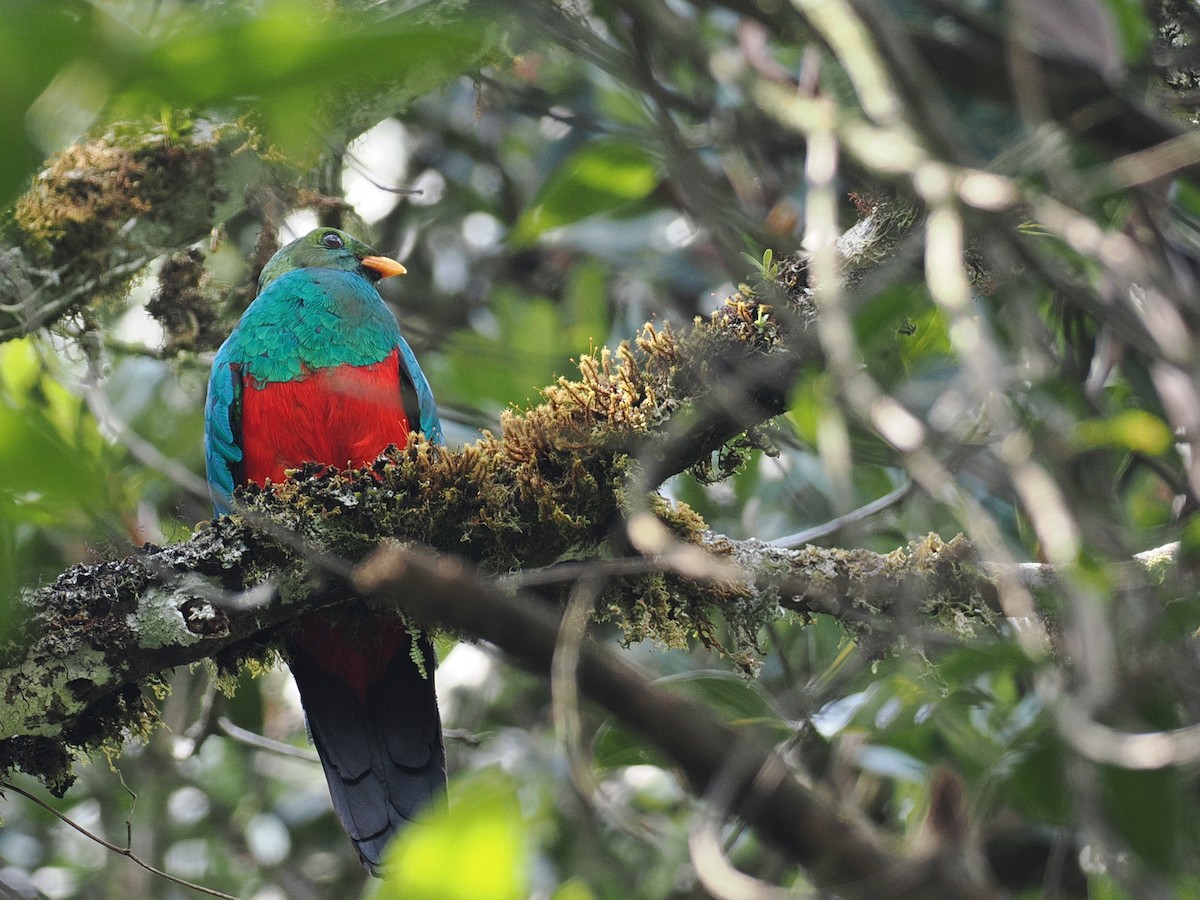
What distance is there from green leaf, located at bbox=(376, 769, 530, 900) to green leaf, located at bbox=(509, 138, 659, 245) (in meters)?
2.59

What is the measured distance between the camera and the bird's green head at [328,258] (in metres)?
4.15

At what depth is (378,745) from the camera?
10.6 ft

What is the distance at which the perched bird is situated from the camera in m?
3.15

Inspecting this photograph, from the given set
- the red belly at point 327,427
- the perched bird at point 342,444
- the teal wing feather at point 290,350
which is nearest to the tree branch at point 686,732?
the perched bird at point 342,444

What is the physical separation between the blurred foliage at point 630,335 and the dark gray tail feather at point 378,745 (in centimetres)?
38

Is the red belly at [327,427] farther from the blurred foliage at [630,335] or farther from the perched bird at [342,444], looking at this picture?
the blurred foliage at [630,335]

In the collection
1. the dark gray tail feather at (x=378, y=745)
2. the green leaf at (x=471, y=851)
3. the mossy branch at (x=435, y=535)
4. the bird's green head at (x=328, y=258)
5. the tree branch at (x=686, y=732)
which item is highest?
the tree branch at (x=686, y=732)

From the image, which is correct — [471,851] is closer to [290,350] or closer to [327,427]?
[327,427]

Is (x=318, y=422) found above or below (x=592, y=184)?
below

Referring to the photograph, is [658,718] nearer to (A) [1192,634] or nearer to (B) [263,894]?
(A) [1192,634]

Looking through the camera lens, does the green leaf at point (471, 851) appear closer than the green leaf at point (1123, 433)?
Yes

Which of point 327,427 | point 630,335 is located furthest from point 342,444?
point 630,335

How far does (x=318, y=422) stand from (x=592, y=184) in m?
1.12

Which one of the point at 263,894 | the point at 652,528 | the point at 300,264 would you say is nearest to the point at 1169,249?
the point at 652,528
